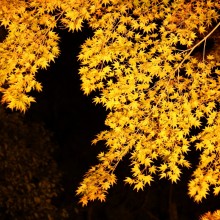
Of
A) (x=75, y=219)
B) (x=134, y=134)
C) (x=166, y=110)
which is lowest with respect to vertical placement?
(x=75, y=219)

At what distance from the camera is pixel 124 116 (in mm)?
4121

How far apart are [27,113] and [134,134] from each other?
201 inches

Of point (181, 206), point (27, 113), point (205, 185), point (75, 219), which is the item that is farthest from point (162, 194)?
point (205, 185)

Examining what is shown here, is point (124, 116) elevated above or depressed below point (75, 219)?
above

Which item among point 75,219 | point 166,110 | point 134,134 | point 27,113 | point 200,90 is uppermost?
point 27,113

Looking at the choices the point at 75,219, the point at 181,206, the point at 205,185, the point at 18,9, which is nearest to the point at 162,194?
the point at 181,206

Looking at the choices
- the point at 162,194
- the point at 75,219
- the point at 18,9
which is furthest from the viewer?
the point at 162,194

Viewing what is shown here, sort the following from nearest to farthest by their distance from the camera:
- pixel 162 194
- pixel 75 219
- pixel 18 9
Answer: pixel 18 9 → pixel 75 219 → pixel 162 194

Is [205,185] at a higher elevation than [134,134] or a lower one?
lower

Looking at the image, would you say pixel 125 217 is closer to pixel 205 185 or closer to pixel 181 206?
pixel 181 206

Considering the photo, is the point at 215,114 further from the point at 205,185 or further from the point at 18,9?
the point at 18,9

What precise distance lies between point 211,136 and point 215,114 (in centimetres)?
24

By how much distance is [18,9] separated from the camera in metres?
4.00

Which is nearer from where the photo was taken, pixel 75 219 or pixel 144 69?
pixel 144 69
